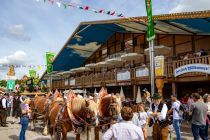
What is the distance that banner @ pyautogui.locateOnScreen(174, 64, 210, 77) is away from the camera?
16.3 metres

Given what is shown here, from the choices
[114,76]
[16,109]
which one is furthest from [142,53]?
[16,109]

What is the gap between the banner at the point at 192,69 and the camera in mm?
16331

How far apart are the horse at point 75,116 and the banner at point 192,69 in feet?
30.8

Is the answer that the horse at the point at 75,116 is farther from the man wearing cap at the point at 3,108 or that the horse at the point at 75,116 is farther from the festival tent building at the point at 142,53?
the festival tent building at the point at 142,53

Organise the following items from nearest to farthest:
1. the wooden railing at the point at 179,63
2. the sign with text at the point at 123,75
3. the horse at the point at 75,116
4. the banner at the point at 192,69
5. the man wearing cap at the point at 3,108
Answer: the horse at the point at 75,116
the banner at the point at 192,69
the wooden railing at the point at 179,63
the man wearing cap at the point at 3,108
the sign with text at the point at 123,75

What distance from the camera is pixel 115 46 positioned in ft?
109

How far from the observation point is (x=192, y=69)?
1736 cm

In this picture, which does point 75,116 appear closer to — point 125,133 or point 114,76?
point 125,133

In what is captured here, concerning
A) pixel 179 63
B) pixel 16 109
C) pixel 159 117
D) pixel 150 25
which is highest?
pixel 150 25

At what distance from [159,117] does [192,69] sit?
33.4 ft

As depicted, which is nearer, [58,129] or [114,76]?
[58,129]

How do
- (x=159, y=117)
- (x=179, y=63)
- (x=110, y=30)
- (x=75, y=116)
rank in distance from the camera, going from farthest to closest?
1. (x=110, y=30)
2. (x=179, y=63)
3. (x=75, y=116)
4. (x=159, y=117)

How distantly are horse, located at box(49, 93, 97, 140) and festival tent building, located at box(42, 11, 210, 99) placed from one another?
9243mm

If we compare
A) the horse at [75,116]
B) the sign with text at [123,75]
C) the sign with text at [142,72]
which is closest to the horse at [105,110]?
the horse at [75,116]
